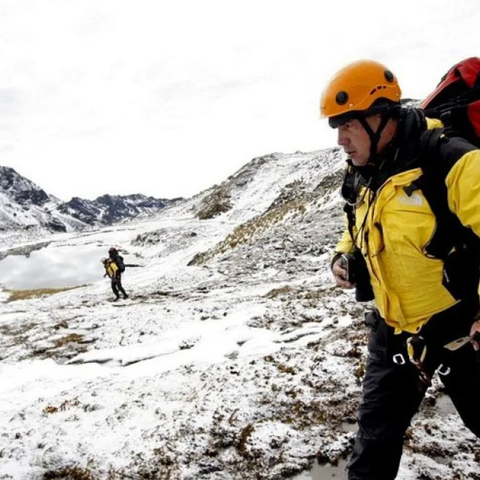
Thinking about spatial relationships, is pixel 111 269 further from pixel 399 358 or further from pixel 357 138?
pixel 357 138

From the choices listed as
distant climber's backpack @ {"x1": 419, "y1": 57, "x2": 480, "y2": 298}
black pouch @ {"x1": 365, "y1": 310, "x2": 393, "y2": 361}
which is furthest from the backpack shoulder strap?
black pouch @ {"x1": 365, "y1": 310, "x2": 393, "y2": 361}

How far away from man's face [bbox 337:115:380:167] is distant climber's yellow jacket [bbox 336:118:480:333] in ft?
0.90

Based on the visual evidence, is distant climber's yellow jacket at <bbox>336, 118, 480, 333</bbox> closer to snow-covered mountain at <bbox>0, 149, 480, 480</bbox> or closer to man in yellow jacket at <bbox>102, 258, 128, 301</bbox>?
snow-covered mountain at <bbox>0, 149, 480, 480</bbox>

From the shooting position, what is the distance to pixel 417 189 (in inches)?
110

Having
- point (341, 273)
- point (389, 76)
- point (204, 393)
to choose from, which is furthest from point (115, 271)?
point (389, 76)

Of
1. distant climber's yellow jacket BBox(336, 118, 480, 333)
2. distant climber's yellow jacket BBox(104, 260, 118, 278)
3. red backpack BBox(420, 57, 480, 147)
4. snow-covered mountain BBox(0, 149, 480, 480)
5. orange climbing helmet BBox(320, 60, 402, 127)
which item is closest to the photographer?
distant climber's yellow jacket BBox(336, 118, 480, 333)

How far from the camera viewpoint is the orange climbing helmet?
10.0 ft

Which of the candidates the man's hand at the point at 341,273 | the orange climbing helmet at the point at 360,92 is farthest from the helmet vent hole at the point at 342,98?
the man's hand at the point at 341,273

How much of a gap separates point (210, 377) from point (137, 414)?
5.17ft

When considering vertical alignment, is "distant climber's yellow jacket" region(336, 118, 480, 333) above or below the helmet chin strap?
below

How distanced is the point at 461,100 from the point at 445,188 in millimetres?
Answer: 753

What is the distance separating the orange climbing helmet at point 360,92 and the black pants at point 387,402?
1737 mm

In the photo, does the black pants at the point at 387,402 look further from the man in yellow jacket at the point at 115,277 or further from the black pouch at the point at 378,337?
the man in yellow jacket at the point at 115,277

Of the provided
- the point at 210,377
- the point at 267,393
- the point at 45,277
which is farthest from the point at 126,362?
→ the point at 45,277
